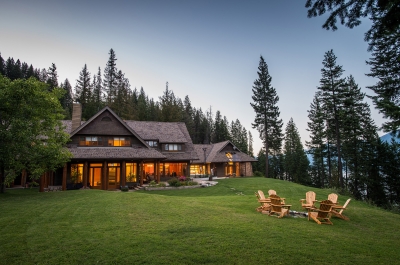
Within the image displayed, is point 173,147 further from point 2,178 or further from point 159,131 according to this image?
point 2,178

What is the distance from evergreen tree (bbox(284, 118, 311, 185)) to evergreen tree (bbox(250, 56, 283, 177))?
1699cm

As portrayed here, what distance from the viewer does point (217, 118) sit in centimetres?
8031

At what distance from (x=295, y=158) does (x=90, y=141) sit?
165 feet

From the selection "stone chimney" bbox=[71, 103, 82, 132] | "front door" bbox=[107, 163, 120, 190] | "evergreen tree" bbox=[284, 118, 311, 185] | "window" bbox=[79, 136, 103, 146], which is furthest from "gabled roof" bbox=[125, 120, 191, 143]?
"evergreen tree" bbox=[284, 118, 311, 185]

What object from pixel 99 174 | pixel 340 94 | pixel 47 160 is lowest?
pixel 99 174

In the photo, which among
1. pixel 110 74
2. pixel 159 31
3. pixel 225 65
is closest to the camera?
pixel 159 31

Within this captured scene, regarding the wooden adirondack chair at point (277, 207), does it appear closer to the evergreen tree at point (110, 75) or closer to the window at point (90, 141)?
the window at point (90, 141)

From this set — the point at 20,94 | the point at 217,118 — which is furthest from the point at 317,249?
the point at 217,118

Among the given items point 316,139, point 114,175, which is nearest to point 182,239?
point 114,175

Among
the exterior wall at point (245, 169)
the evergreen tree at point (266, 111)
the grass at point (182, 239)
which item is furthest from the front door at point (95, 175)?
the evergreen tree at point (266, 111)

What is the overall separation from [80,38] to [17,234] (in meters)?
22.1

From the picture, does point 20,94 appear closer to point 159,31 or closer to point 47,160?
point 47,160

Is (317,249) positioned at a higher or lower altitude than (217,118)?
lower

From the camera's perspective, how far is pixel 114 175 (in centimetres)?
2539
